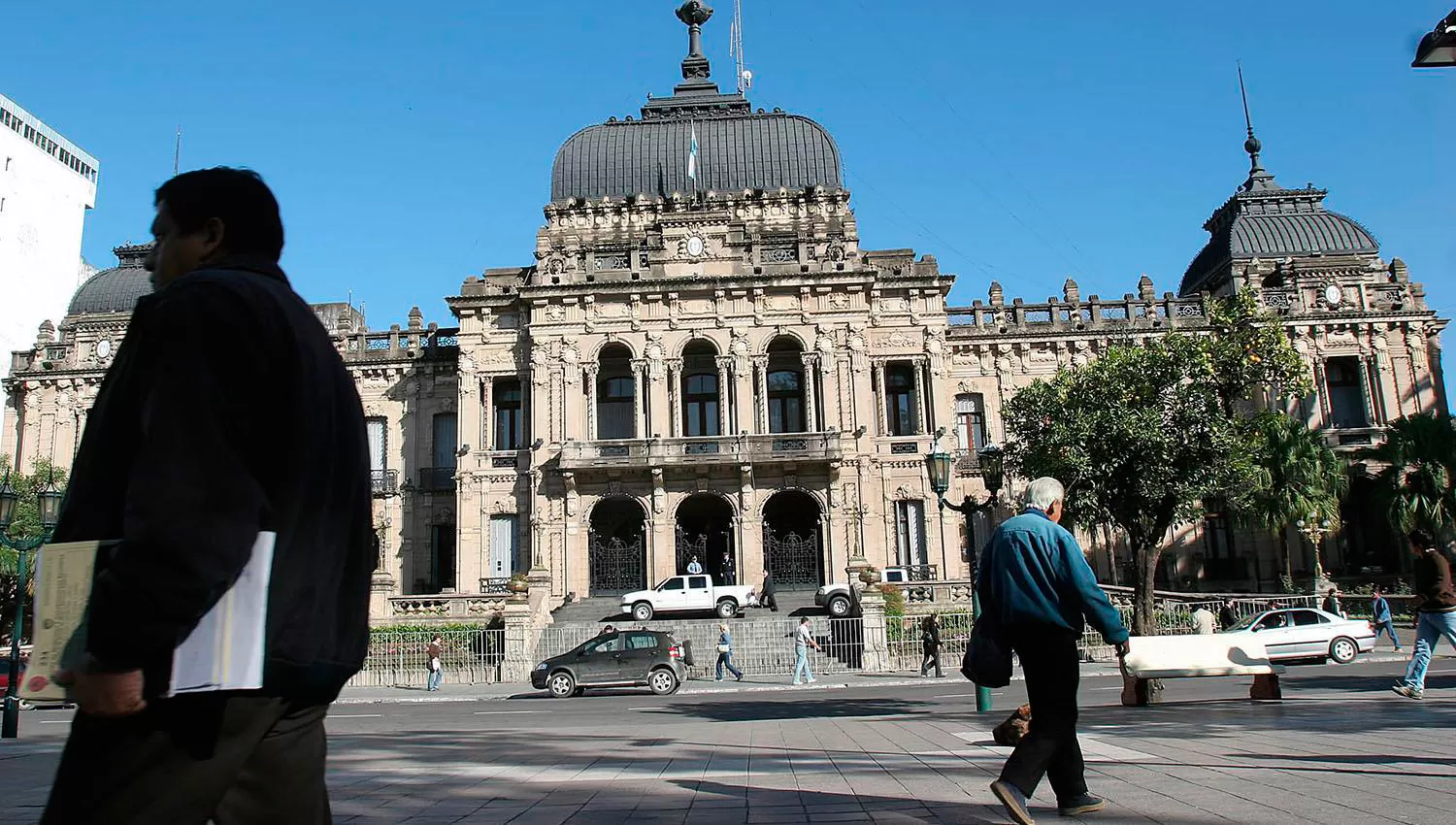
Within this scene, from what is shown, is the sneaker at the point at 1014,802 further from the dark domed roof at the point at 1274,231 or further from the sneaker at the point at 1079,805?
the dark domed roof at the point at 1274,231

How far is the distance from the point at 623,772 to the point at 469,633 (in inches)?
869

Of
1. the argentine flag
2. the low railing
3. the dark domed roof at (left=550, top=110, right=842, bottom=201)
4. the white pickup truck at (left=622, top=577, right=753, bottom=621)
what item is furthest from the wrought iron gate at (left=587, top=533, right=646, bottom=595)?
the argentine flag

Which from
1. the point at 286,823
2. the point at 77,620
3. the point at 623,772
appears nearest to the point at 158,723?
the point at 77,620

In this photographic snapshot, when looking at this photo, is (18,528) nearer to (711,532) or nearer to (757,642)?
(711,532)

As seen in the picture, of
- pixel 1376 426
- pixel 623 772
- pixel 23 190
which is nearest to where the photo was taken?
pixel 623 772

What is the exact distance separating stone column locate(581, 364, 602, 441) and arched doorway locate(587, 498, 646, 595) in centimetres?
255

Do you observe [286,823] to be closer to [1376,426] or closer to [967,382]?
[967,382]

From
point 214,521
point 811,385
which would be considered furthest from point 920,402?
point 214,521

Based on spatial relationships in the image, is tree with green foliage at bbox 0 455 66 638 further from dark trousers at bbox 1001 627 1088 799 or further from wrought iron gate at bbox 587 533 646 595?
dark trousers at bbox 1001 627 1088 799

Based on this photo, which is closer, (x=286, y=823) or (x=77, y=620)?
(x=77, y=620)

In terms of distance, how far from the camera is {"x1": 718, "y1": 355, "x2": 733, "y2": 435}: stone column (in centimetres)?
3681

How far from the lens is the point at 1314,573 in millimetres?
36000

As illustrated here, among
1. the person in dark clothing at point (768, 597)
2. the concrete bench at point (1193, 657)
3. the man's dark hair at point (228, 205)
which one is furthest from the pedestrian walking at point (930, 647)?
the man's dark hair at point (228, 205)

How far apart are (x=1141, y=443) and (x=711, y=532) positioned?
18.9 metres
